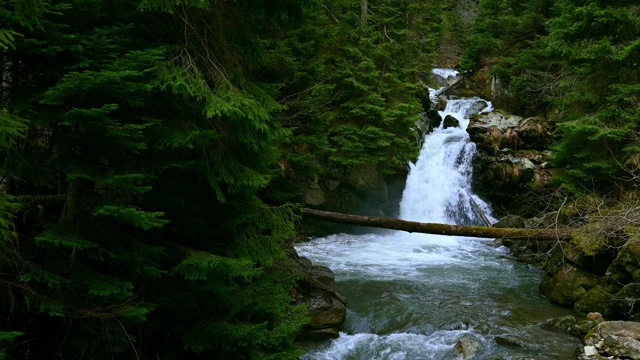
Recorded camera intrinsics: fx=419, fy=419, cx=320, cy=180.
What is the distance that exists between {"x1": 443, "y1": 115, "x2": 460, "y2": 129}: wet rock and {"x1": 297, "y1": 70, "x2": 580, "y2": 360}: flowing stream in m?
1.92

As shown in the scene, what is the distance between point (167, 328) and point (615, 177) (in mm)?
10949

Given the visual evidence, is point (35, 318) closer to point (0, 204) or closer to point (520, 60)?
point (0, 204)

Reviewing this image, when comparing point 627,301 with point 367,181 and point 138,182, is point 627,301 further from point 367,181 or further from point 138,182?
point 367,181

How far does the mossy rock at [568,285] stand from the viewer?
29.6 feet

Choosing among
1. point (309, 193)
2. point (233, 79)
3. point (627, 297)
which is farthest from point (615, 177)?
point (233, 79)

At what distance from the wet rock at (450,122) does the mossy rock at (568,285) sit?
11.3 metres

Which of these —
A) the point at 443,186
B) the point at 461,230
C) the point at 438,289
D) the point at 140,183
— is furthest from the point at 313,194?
the point at 140,183

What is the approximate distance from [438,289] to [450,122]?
1204 centimetres

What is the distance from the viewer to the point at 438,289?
10.1 m

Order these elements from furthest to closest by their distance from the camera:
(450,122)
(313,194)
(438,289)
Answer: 1. (450,122)
2. (313,194)
3. (438,289)

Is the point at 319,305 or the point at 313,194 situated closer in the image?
the point at 319,305

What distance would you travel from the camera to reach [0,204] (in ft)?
9.39

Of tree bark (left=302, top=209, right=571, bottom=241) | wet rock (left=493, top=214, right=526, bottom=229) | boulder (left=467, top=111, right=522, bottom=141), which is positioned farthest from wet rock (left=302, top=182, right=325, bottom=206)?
boulder (left=467, top=111, right=522, bottom=141)

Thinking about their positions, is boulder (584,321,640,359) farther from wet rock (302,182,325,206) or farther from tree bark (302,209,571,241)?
wet rock (302,182,325,206)
